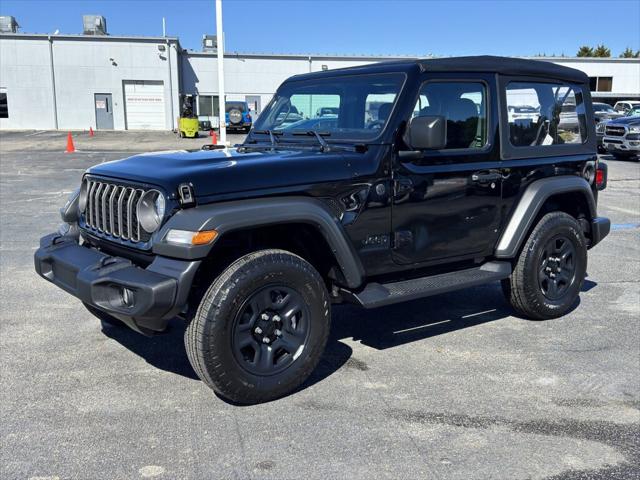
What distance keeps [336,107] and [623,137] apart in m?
17.3

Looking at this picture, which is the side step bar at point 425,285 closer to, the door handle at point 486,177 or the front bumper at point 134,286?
the door handle at point 486,177

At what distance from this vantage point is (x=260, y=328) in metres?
3.47

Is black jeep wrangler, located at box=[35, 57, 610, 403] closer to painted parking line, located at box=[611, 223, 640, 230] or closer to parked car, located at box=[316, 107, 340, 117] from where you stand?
parked car, located at box=[316, 107, 340, 117]

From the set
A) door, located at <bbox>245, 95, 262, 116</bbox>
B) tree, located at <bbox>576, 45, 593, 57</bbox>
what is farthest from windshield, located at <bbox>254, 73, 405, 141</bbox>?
tree, located at <bbox>576, 45, 593, 57</bbox>

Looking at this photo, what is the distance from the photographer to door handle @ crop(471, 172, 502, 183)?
14.1ft

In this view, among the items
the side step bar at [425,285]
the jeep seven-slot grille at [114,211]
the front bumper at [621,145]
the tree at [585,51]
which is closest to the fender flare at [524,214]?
the side step bar at [425,285]

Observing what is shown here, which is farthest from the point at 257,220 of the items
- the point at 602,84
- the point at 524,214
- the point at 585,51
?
the point at 585,51

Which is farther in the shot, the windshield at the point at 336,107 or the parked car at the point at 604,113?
the parked car at the point at 604,113

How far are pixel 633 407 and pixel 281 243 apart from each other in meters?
2.27

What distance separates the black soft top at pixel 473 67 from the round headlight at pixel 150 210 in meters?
1.89

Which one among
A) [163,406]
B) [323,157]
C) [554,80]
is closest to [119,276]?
[163,406]

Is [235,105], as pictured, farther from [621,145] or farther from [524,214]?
[524,214]

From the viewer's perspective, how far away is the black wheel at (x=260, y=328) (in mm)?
3244

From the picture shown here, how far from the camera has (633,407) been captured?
3.52 metres
